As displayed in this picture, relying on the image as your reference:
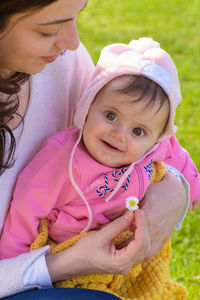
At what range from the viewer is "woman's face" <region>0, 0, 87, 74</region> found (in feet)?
5.80

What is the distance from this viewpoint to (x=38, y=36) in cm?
183

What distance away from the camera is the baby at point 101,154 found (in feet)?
6.84

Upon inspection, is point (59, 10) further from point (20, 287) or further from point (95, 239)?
point (20, 287)

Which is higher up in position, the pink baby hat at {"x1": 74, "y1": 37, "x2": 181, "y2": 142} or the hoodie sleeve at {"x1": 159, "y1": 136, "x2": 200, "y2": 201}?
the pink baby hat at {"x1": 74, "y1": 37, "x2": 181, "y2": 142}

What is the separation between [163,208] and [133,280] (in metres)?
0.31

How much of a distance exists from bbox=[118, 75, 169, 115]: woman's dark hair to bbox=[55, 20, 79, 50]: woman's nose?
11.0 inches

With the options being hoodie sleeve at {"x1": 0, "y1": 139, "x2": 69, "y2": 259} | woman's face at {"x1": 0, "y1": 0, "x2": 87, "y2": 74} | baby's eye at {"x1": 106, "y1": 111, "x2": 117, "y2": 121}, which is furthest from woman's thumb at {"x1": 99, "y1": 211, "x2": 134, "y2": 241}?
woman's face at {"x1": 0, "y1": 0, "x2": 87, "y2": 74}

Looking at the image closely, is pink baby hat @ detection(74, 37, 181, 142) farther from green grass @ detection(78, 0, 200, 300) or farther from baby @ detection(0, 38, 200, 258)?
green grass @ detection(78, 0, 200, 300)

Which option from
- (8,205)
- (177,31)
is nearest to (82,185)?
(8,205)

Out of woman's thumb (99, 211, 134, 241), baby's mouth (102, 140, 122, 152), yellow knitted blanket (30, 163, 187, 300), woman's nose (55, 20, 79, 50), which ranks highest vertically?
woman's nose (55, 20, 79, 50)

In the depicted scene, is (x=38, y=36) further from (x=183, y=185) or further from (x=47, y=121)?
(x=183, y=185)

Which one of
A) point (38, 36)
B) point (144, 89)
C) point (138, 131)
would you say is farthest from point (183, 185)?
Answer: point (38, 36)

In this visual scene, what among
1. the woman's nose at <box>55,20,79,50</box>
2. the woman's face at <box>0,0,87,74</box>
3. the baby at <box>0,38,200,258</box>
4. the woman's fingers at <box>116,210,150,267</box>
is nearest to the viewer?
the woman's face at <box>0,0,87,74</box>

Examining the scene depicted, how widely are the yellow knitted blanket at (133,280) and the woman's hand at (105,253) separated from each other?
2.5 inches
